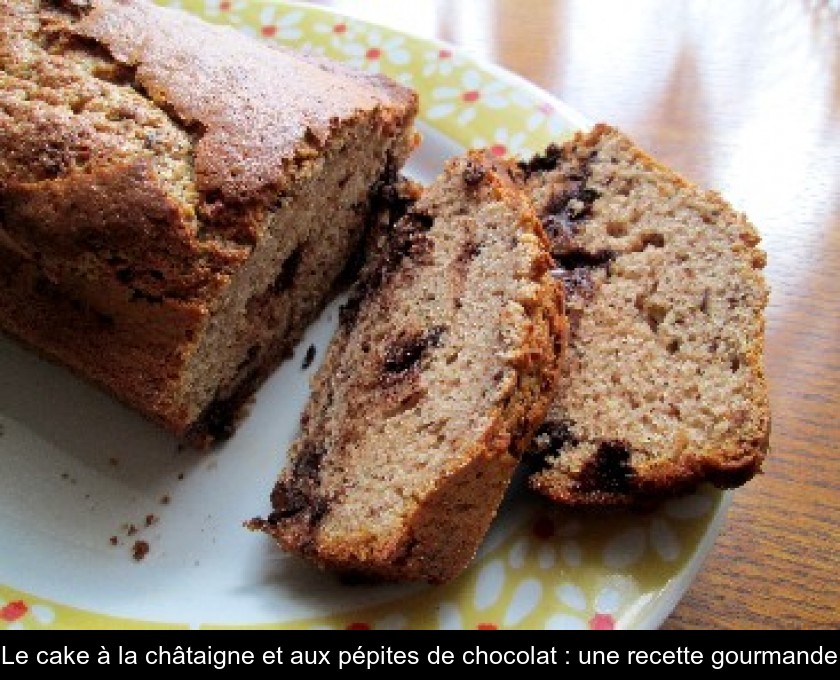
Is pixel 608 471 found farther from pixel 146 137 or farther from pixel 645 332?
pixel 146 137

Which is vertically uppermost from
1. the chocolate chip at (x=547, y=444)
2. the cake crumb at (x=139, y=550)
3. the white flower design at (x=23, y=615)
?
the chocolate chip at (x=547, y=444)

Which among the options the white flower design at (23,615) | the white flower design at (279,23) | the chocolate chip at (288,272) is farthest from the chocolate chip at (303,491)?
the white flower design at (279,23)

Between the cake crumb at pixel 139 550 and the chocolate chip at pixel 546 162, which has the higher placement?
the chocolate chip at pixel 546 162

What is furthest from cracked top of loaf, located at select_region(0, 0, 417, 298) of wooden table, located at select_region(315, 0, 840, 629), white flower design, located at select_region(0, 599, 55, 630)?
wooden table, located at select_region(315, 0, 840, 629)

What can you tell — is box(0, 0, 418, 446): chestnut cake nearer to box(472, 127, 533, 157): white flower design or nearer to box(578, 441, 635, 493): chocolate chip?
box(472, 127, 533, 157): white flower design

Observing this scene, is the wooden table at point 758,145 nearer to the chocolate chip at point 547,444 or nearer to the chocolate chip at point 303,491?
the chocolate chip at point 547,444

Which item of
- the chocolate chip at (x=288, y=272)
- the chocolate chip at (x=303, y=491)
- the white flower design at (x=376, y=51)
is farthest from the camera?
the white flower design at (x=376, y=51)
